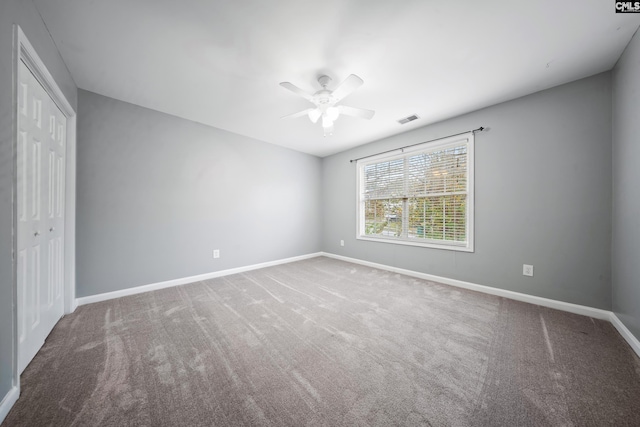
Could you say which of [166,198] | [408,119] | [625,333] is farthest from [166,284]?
[625,333]

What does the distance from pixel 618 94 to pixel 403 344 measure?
3052 mm

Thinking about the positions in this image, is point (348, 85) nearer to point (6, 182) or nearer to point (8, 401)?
point (6, 182)

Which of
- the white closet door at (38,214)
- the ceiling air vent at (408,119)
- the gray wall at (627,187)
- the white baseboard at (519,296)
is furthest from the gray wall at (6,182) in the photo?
the gray wall at (627,187)

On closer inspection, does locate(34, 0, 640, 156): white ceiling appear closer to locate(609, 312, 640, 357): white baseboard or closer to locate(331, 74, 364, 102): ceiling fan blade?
locate(331, 74, 364, 102): ceiling fan blade

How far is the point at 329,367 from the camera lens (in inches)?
59.1

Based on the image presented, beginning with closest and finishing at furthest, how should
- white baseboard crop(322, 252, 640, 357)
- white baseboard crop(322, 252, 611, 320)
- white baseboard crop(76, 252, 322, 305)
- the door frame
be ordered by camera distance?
the door frame
white baseboard crop(322, 252, 640, 357)
white baseboard crop(322, 252, 611, 320)
white baseboard crop(76, 252, 322, 305)

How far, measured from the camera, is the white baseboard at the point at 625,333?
165 cm

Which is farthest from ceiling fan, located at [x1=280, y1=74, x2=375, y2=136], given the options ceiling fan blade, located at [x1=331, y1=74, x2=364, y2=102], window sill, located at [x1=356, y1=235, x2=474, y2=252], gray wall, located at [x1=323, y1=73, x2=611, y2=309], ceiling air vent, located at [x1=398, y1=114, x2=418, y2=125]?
window sill, located at [x1=356, y1=235, x2=474, y2=252]

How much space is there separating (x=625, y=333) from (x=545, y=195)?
1.38m

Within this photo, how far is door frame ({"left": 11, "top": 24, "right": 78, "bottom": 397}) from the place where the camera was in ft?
4.09

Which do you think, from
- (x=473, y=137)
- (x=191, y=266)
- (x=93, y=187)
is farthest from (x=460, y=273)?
(x=93, y=187)

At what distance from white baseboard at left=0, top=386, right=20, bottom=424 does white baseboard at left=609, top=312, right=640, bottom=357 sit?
4.02m

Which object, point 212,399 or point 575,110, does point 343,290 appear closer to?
point 212,399

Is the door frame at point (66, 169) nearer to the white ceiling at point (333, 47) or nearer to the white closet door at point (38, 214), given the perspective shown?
the white closet door at point (38, 214)
